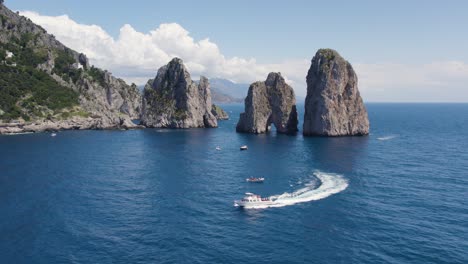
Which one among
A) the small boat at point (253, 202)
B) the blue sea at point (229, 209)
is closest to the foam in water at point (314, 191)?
the small boat at point (253, 202)

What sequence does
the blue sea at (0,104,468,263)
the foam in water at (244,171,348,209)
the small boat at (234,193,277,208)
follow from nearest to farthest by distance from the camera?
1. the blue sea at (0,104,468,263)
2. the small boat at (234,193,277,208)
3. the foam in water at (244,171,348,209)

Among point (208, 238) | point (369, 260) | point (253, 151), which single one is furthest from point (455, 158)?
point (208, 238)

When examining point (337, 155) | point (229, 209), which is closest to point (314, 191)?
point (229, 209)

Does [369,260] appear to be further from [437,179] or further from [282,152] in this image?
[282,152]

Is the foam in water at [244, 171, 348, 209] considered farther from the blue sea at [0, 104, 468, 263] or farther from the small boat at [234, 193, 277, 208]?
the blue sea at [0, 104, 468, 263]

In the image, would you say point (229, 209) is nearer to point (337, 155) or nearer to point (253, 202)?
point (253, 202)

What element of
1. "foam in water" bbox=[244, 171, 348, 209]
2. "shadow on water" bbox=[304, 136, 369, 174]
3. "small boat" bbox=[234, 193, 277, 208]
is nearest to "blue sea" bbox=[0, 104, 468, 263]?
"foam in water" bbox=[244, 171, 348, 209]
